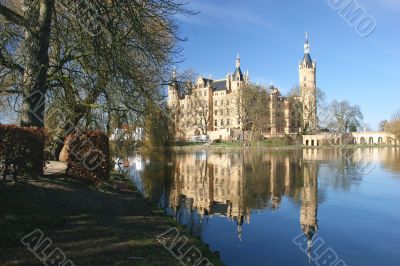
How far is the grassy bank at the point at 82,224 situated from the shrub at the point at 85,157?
1195 mm

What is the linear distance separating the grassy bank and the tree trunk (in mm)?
2795

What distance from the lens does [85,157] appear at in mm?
14438

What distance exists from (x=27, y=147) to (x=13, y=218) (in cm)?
352

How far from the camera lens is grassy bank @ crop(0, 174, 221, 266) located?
22.4 feet

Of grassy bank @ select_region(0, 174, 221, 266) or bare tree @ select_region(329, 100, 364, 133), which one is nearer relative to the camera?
grassy bank @ select_region(0, 174, 221, 266)

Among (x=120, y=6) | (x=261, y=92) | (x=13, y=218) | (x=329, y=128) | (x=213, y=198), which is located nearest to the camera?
(x=13, y=218)

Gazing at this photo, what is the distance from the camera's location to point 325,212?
13.7 metres

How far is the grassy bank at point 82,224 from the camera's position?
6.84m

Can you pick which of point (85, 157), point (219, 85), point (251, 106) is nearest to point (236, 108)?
point (251, 106)

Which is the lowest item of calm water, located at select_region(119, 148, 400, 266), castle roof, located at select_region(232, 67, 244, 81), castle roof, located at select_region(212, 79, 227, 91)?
calm water, located at select_region(119, 148, 400, 266)

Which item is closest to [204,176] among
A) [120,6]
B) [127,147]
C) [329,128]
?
[127,147]

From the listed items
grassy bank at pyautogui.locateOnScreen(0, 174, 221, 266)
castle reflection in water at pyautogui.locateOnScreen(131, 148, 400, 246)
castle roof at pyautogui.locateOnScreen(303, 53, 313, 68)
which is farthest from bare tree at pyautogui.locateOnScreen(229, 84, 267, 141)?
grassy bank at pyautogui.locateOnScreen(0, 174, 221, 266)

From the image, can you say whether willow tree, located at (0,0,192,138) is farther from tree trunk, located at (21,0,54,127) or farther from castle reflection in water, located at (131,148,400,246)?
castle reflection in water, located at (131,148,400,246)

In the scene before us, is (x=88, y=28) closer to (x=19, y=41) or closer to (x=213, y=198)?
(x=19, y=41)
